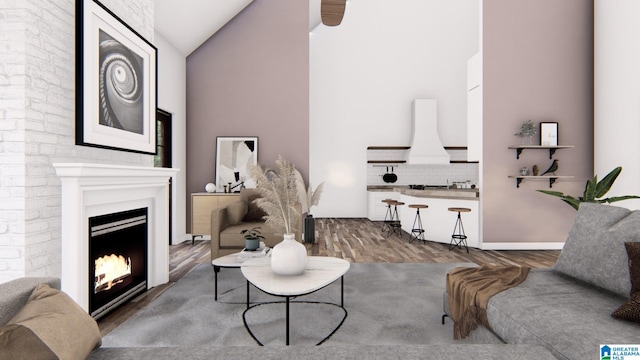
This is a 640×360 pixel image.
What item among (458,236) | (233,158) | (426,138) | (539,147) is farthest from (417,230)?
(233,158)

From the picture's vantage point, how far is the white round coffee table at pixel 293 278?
2.07 m

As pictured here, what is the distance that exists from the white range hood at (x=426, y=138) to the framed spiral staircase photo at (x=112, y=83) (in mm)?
6211

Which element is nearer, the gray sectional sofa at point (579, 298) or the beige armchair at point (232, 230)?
the gray sectional sofa at point (579, 298)

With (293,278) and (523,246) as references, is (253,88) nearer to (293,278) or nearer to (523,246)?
(293,278)

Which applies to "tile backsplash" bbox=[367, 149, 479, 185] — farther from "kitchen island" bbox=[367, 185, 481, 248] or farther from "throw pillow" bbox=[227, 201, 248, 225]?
"throw pillow" bbox=[227, 201, 248, 225]

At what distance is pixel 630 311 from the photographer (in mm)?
1501

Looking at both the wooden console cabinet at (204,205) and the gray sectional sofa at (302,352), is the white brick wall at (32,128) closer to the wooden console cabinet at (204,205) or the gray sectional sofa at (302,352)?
the gray sectional sofa at (302,352)

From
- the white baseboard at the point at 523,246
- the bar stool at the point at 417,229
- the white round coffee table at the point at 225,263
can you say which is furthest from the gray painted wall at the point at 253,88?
the white baseboard at the point at 523,246

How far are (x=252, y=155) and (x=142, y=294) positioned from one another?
10.3 ft

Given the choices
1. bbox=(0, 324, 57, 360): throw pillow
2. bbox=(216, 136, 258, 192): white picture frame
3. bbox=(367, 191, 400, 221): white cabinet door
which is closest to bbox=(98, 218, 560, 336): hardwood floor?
bbox=(216, 136, 258, 192): white picture frame

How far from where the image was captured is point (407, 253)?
193 inches

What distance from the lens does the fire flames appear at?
2.62 m

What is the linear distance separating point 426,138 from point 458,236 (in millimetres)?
3490

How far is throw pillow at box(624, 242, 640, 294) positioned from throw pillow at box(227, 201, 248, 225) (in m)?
3.74
